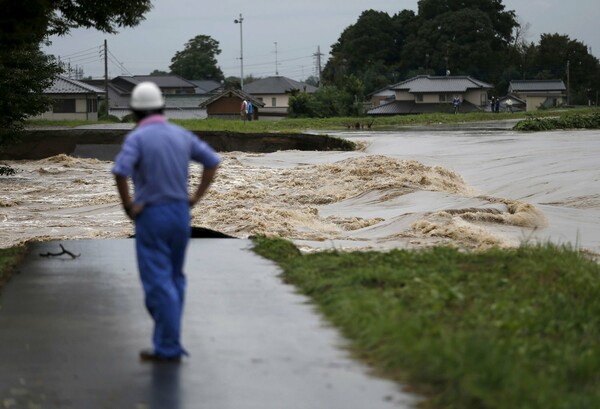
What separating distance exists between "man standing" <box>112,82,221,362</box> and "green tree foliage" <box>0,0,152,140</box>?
797 cm

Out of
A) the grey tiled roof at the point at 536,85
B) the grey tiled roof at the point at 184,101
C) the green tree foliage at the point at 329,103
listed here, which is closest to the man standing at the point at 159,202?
the green tree foliage at the point at 329,103

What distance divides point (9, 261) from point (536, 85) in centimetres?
9962

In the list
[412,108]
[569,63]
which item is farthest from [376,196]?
[569,63]

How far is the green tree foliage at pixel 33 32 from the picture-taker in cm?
1428

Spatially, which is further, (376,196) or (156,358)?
(376,196)

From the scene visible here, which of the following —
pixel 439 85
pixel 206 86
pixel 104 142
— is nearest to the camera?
pixel 104 142

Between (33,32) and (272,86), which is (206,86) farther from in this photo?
(33,32)

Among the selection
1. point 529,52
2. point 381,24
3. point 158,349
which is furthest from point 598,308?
point 529,52

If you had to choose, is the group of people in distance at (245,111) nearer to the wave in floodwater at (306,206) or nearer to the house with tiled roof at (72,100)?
the house with tiled roof at (72,100)

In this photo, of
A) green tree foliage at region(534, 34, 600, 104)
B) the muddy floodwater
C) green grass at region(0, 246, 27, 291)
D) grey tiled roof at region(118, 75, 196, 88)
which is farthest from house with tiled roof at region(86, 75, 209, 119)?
green grass at region(0, 246, 27, 291)

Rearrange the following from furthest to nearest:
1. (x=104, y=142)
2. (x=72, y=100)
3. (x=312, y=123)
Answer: (x=72, y=100)
(x=312, y=123)
(x=104, y=142)

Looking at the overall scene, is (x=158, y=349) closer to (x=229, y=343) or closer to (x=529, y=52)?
(x=229, y=343)

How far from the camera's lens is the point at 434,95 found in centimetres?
9462

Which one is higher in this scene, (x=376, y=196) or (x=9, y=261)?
(x=9, y=261)
